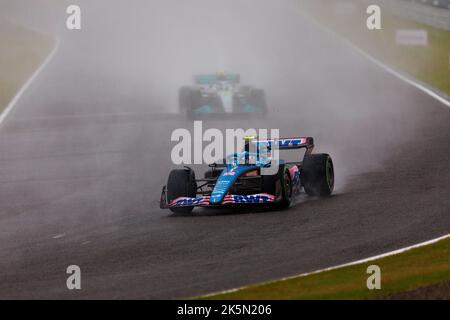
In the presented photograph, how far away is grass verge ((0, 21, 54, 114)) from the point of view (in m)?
43.6

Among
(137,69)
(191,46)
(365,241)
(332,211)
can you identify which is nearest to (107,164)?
(332,211)

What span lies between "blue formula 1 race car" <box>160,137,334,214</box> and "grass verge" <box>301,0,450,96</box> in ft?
51.3

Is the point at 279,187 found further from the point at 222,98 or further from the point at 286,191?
the point at 222,98

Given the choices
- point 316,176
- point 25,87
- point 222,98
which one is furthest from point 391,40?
point 316,176

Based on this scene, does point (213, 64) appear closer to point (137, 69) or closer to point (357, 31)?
point (137, 69)

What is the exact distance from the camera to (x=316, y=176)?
65.9ft

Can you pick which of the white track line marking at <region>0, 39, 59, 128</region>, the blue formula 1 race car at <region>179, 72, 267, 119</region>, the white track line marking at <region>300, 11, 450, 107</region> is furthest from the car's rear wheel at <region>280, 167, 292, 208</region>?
the white track line marking at <region>0, 39, 59, 128</region>

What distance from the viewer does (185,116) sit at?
3422 cm

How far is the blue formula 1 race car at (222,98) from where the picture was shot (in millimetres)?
32938

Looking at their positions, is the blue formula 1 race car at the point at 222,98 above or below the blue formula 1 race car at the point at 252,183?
above

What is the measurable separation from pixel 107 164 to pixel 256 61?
78.0 ft

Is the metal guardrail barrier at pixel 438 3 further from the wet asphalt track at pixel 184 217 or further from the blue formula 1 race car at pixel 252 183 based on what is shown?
the blue formula 1 race car at pixel 252 183

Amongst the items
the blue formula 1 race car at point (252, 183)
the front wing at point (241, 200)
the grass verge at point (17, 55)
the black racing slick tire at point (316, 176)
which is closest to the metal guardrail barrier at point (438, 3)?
the grass verge at point (17, 55)

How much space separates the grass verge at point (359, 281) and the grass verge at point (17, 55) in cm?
2452
